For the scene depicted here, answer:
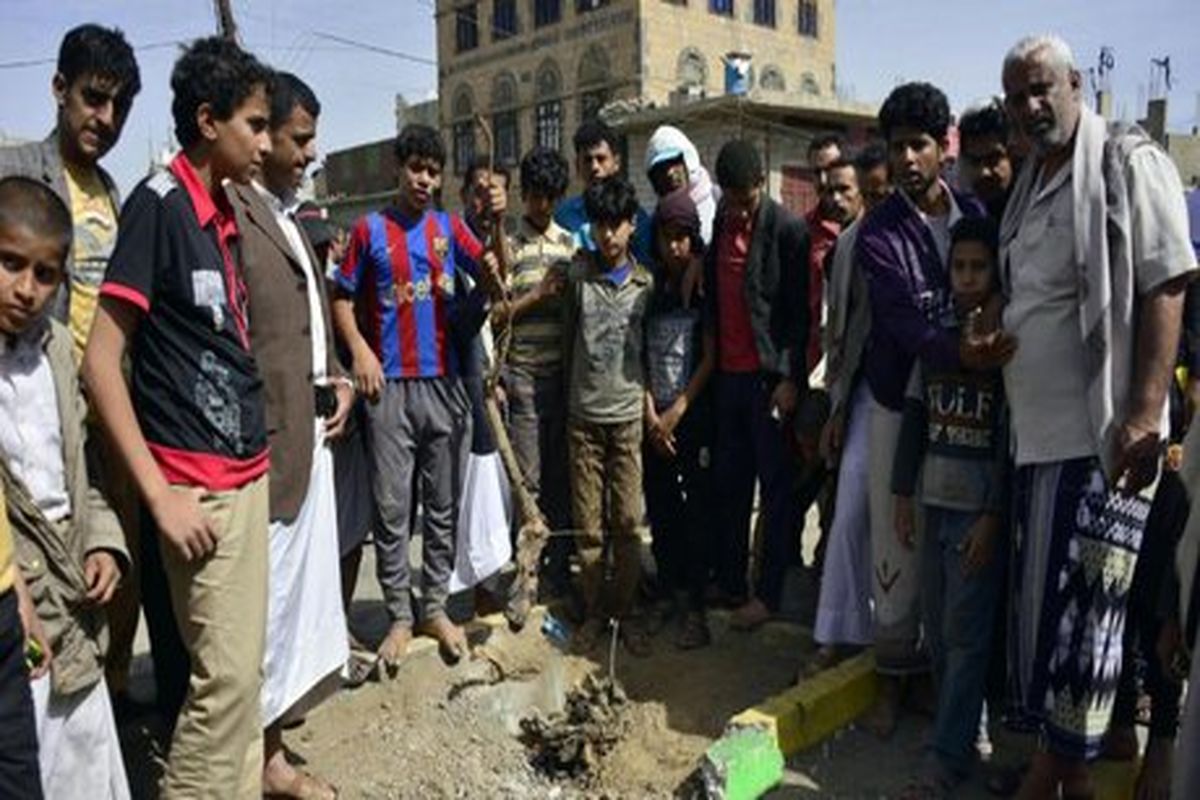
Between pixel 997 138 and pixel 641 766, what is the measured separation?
2.70 metres

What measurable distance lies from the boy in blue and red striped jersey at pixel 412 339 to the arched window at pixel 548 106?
3109 cm

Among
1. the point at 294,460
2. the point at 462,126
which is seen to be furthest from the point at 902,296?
the point at 462,126

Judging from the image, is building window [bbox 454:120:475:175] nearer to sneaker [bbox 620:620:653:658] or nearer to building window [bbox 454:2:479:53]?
building window [bbox 454:2:479:53]

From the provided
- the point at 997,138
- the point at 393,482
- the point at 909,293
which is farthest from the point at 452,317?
the point at 997,138

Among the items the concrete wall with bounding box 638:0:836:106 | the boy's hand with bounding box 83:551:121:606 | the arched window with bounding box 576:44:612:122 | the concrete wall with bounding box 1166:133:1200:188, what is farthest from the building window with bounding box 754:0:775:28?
the boy's hand with bounding box 83:551:121:606

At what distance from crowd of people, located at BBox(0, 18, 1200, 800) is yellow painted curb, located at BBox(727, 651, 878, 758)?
10 cm

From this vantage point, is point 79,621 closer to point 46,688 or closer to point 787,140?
point 46,688

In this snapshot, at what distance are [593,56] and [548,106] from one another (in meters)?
2.55

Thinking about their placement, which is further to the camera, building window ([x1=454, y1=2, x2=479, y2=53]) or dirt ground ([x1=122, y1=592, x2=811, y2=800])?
building window ([x1=454, y1=2, x2=479, y2=53])

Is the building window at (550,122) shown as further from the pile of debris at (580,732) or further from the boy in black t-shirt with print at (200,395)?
the boy in black t-shirt with print at (200,395)

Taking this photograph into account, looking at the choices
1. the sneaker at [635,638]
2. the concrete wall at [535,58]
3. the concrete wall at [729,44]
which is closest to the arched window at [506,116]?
the concrete wall at [535,58]

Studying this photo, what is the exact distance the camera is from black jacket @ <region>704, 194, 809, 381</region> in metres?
4.21

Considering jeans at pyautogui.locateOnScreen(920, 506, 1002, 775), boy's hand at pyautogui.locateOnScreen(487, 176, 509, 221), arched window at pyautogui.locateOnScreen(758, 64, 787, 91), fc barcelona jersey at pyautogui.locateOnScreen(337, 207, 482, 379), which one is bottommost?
jeans at pyautogui.locateOnScreen(920, 506, 1002, 775)

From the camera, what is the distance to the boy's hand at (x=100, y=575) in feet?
8.12
